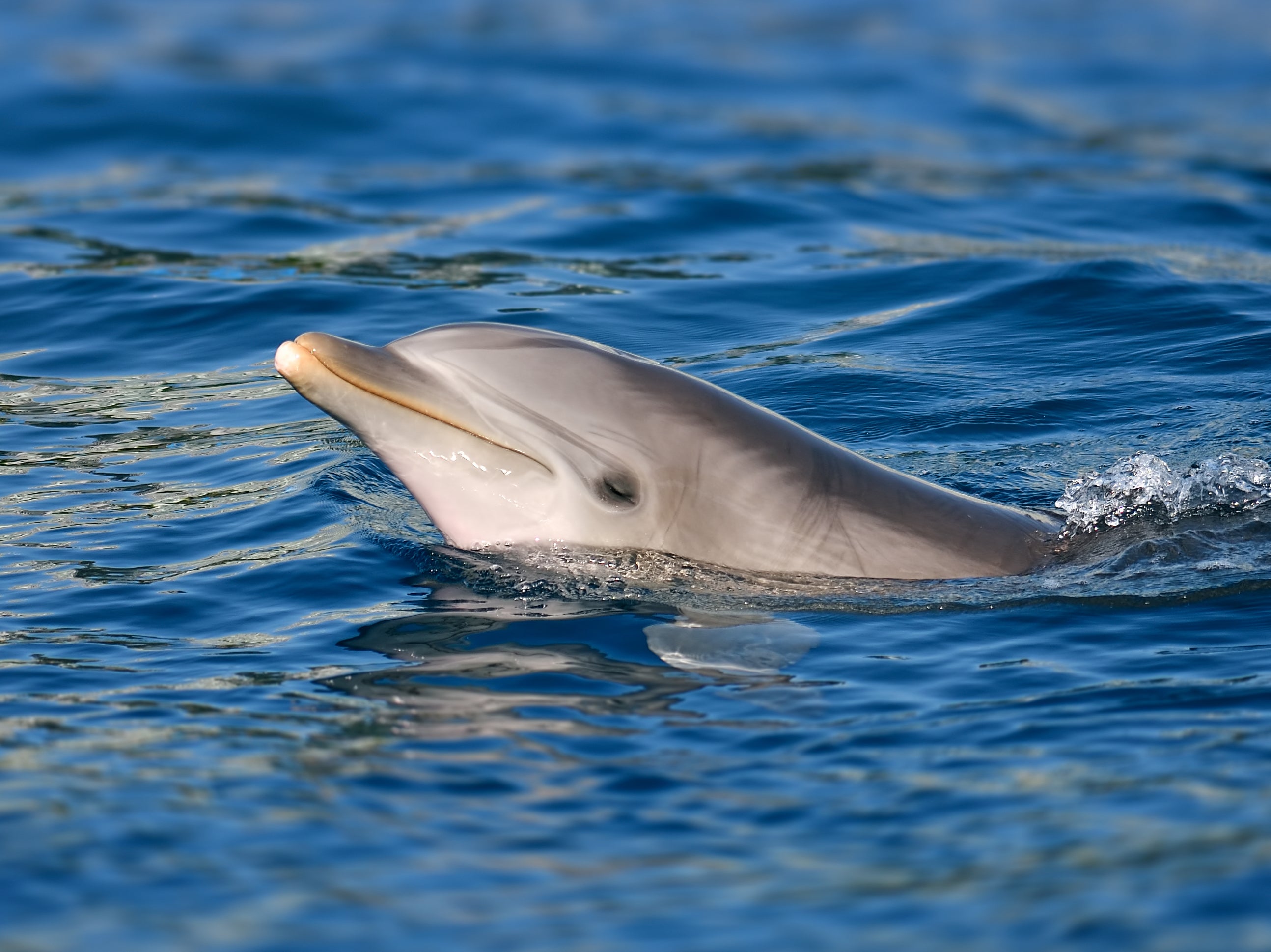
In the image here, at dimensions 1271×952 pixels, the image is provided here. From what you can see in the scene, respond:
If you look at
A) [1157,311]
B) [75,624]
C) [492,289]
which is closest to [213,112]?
[492,289]

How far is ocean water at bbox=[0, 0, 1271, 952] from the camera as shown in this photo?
4.86 meters

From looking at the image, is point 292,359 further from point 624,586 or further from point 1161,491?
point 1161,491

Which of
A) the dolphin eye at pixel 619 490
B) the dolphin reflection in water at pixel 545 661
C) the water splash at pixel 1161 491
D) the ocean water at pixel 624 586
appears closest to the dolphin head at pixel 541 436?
the dolphin eye at pixel 619 490

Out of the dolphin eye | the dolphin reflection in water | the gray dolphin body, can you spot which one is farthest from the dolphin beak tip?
the dolphin eye

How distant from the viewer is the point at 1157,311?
13.1 metres

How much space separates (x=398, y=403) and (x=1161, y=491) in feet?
13.1

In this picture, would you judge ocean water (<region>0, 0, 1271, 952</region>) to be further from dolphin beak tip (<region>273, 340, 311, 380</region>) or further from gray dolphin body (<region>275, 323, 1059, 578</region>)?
dolphin beak tip (<region>273, 340, 311, 380</region>)

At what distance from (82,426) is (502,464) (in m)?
4.65

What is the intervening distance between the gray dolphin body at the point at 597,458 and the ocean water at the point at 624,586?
0.18 meters

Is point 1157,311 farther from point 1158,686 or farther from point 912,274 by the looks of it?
point 1158,686

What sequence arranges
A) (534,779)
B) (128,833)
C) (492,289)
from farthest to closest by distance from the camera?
(492,289)
(534,779)
(128,833)

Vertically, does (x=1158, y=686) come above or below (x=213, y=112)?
below

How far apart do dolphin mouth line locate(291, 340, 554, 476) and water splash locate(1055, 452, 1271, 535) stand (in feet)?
9.65

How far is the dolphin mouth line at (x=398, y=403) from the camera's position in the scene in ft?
23.6
